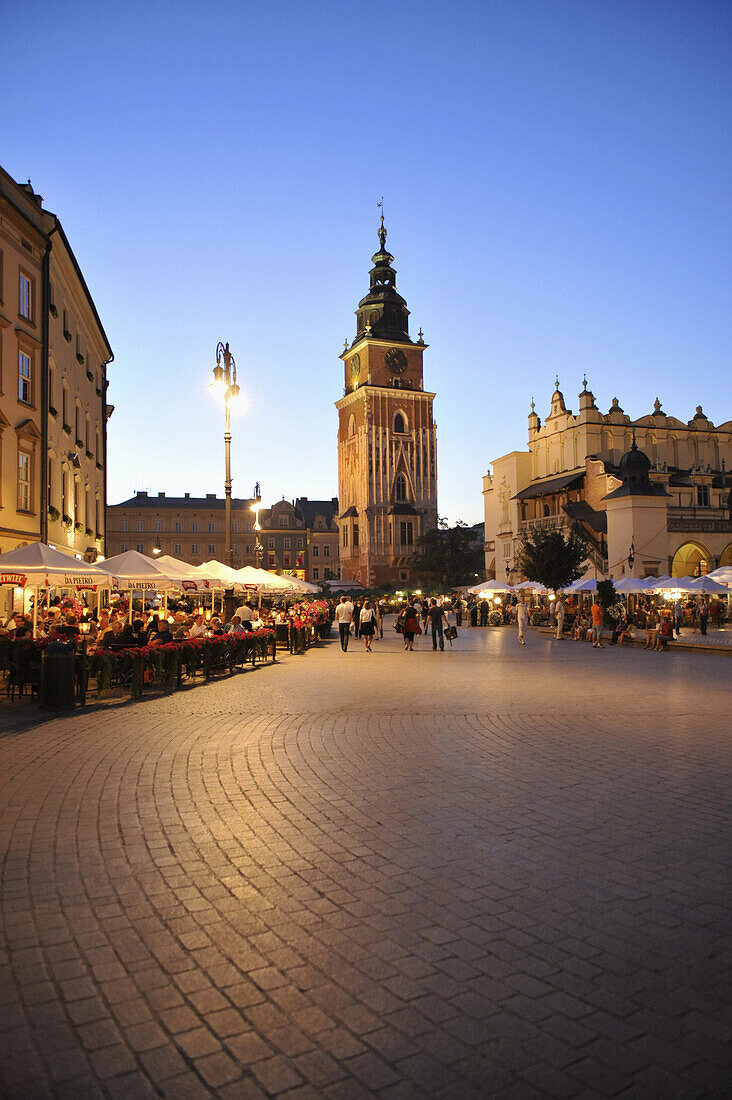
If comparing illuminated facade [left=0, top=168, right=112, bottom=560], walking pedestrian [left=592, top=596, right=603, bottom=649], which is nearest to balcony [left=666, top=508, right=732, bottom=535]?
walking pedestrian [left=592, top=596, right=603, bottom=649]

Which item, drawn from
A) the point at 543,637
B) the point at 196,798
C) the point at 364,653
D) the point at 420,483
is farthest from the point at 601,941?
the point at 420,483

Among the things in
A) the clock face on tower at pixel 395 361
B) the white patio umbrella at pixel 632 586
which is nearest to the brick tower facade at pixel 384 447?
the clock face on tower at pixel 395 361

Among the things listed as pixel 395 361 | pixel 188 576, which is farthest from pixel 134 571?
pixel 395 361

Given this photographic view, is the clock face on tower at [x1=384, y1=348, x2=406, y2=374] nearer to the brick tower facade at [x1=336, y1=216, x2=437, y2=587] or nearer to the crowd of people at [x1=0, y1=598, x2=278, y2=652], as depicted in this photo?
the brick tower facade at [x1=336, y1=216, x2=437, y2=587]

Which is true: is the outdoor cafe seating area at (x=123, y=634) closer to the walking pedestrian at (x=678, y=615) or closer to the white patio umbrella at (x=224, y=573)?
the white patio umbrella at (x=224, y=573)

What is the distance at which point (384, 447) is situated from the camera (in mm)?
93500

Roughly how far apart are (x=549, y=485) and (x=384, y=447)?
40.1m

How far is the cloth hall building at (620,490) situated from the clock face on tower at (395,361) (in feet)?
116

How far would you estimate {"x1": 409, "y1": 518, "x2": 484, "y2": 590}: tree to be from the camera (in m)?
81.1

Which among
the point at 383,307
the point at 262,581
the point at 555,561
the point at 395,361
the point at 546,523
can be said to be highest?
the point at 383,307

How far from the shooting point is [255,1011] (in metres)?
3.35

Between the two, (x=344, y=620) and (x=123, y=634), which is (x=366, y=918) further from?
(x=344, y=620)

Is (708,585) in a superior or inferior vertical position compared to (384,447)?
inferior

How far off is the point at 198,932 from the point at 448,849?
6.33 ft
